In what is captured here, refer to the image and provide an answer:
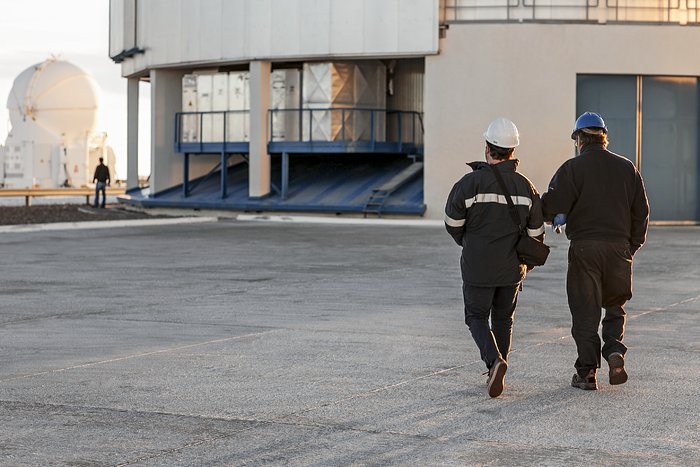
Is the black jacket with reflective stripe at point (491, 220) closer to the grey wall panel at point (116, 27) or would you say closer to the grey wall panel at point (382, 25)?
the grey wall panel at point (382, 25)

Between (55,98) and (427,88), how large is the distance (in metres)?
48.9

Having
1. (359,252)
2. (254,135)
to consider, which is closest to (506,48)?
(254,135)

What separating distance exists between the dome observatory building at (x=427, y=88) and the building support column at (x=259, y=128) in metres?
0.05

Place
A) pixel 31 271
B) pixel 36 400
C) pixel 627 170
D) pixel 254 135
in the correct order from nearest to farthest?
pixel 36 400
pixel 627 170
pixel 31 271
pixel 254 135

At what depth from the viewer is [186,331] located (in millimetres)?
11398

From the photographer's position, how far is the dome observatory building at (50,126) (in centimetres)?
7806

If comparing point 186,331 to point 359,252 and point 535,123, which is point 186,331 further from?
point 535,123

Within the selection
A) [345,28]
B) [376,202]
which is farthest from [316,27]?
[376,202]

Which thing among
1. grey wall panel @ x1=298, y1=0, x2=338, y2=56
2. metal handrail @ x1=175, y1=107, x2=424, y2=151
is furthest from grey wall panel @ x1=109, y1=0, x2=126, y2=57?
grey wall panel @ x1=298, y1=0, x2=338, y2=56

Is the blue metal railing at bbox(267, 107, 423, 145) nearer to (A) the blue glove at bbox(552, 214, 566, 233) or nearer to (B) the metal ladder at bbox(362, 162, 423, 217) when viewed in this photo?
(B) the metal ladder at bbox(362, 162, 423, 217)

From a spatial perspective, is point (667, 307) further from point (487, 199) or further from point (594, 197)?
point (487, 199)

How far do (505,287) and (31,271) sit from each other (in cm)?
1135

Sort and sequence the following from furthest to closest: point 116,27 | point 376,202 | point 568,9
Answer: point 116,27
point 376,202
point 568,9

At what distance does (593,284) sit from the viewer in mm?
8500
